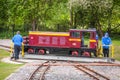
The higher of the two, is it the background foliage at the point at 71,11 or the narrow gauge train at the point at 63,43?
the background foliage at the point at 71,11

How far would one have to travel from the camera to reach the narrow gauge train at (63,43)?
29969 millimetres

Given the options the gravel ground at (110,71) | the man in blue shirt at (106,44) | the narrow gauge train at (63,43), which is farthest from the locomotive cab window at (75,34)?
the gravel ground at (110,71)

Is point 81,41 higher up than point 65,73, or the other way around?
point 81,41

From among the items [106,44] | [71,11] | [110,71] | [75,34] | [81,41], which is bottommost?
[110,71]

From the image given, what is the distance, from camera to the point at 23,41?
105 ft

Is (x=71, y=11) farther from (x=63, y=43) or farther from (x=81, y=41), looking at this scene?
(x=81, y=41)

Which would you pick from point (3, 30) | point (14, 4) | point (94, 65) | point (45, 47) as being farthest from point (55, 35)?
point (3, 30)

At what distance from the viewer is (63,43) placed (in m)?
30.7

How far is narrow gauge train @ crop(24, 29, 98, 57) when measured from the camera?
30.0 meters

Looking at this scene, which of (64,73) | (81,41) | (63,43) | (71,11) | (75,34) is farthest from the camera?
(71,11)

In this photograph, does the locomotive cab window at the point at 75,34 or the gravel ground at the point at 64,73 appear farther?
the locomotive cab window at the point at 75,34

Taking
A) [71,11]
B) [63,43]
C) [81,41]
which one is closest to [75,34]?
[81,41]

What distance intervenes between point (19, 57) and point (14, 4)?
2642 centimetres

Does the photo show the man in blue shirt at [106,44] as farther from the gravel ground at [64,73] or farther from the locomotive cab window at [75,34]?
the gravel ground at [64,73]
